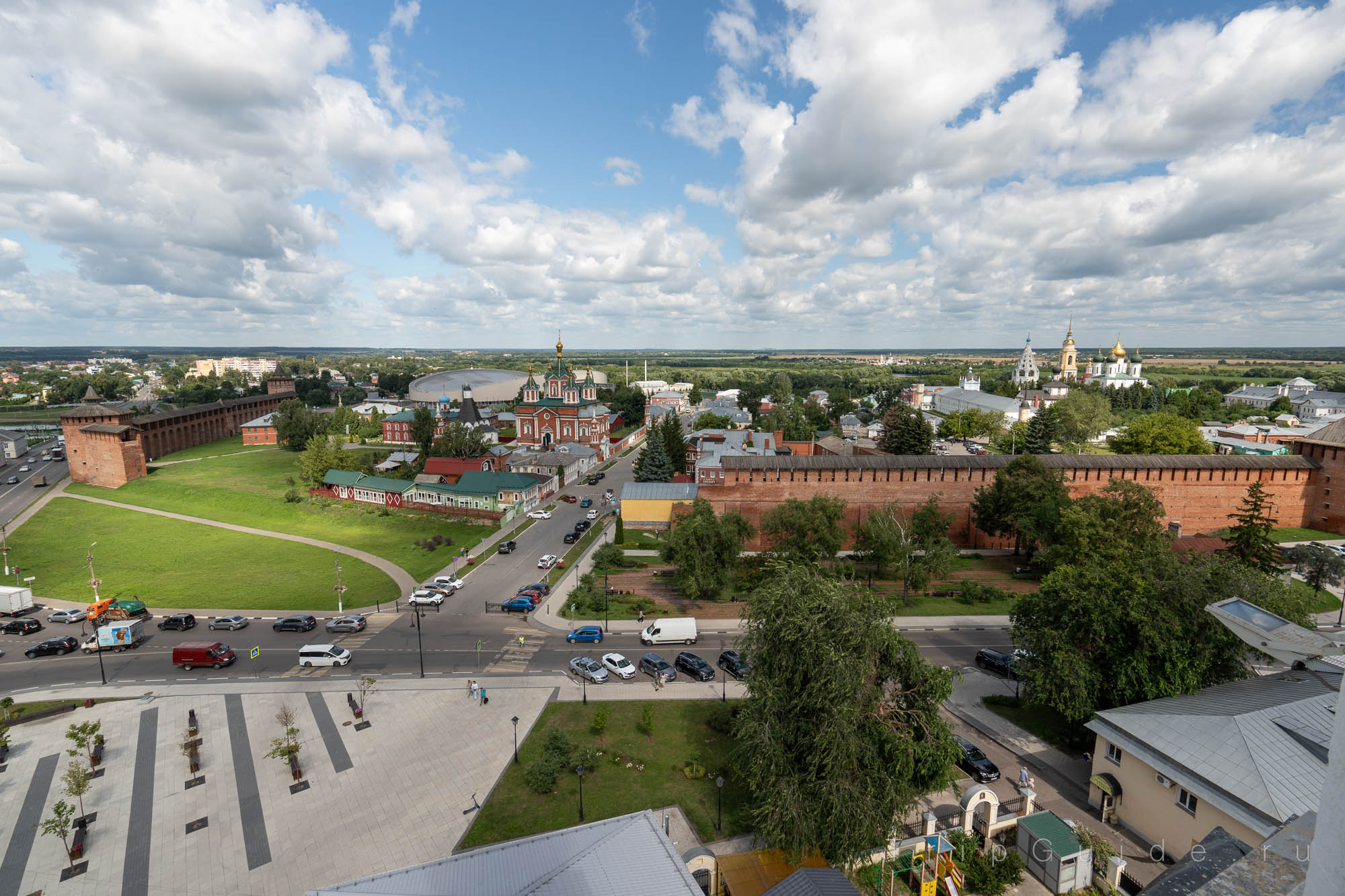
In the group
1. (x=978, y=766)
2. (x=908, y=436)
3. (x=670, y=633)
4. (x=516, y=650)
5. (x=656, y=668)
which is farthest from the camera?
(x=908, y=436)

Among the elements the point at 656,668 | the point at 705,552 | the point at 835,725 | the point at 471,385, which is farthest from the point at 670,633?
the point at 471,385

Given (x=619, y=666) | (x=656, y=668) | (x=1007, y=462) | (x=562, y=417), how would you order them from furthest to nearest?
(x=562, y=417) < (x=1007, y=462) < (x=619, y=666) < (x=656, y=668)

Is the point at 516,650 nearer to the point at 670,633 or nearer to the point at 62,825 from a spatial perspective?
the point at 670,633

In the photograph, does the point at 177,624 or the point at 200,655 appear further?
the point at 177,624

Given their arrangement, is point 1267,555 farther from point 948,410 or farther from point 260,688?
point 948,410

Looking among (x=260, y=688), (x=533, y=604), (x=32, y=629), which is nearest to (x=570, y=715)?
(x=533, y=604)

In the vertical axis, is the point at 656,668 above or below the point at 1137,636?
below
